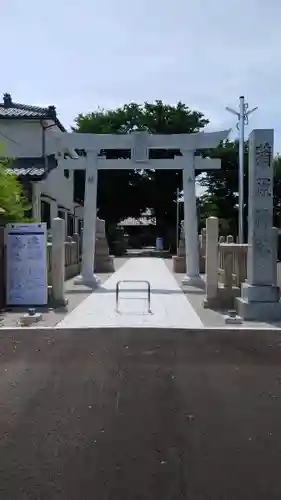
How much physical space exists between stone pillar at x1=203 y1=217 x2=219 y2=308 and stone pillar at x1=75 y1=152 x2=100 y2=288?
20.6 ft

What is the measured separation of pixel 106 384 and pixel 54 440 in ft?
6.29

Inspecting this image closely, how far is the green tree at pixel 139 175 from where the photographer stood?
50.3 meters

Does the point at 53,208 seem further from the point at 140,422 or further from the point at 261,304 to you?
the point at 140,422

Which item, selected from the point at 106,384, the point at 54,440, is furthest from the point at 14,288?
the point at 54,440

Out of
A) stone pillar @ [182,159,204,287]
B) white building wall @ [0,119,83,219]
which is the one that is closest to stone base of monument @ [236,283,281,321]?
stone pillar @ [182,159,204,287]

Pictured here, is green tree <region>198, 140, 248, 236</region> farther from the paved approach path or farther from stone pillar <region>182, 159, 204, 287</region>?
the paved approach path

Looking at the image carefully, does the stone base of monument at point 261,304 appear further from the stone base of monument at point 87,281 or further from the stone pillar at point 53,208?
the stone pillar at point 53,208

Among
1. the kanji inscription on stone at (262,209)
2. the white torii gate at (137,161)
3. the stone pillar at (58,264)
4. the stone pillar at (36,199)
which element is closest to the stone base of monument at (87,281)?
the white torii gate at (137,161)

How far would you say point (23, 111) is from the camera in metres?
28.6

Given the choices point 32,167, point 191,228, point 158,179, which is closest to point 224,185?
point 158,179

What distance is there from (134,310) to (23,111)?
17.9 m

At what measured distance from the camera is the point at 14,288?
13859 millimetres

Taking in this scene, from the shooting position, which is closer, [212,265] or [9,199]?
[212,265]

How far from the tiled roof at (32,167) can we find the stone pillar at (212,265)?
37.1 feet
